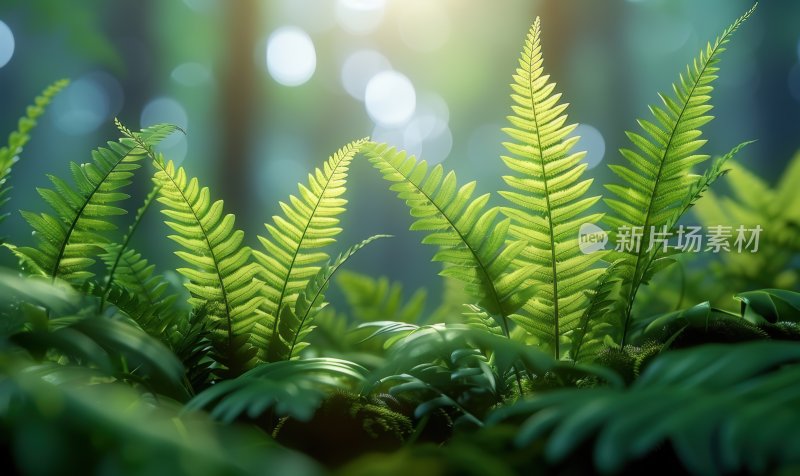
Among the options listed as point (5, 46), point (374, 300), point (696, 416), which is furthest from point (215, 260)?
point (5, 46)

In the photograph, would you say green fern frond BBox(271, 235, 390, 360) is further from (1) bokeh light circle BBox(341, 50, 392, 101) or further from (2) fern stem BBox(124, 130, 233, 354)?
(1) bokeh light circle BBox(341, 50, 392, 101)

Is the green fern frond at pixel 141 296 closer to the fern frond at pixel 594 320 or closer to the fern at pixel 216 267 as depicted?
the fern at pixel 216 267

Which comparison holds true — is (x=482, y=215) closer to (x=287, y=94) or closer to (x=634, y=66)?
(x=287, y=94)

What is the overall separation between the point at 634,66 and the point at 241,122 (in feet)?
42.2

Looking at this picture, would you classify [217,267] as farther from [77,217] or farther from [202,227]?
[77,217]

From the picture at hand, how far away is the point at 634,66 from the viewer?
47.4ft

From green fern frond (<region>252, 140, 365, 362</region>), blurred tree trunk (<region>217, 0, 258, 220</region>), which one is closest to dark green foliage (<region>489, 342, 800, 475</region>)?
green fern frond (<region>252, 140, 365, 362</region>)

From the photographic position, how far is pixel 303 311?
0.77 metres

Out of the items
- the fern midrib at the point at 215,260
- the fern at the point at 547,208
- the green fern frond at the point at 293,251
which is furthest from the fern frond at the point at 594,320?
the fern midrib at the point at 215,260

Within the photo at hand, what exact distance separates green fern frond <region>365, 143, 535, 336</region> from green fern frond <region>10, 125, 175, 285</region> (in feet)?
1.01

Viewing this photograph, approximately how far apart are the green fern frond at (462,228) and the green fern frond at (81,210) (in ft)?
1.01

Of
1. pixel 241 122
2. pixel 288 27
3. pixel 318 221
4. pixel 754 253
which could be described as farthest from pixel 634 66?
pixel 318 221

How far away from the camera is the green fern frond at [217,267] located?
0.74 metres

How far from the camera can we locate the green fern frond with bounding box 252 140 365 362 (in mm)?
776
